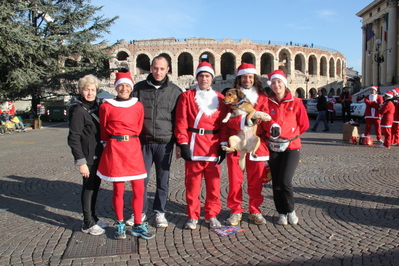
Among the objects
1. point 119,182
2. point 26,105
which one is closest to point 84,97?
point 119,182

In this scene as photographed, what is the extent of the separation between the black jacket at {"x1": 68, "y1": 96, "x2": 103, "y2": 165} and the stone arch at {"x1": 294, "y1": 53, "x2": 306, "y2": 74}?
48.1 m

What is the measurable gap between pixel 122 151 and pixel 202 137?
3.04 ft

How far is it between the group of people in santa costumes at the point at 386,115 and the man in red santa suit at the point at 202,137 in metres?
7.71

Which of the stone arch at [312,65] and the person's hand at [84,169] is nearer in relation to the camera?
the person's hand at [84,169]

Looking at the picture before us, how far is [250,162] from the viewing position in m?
3.85

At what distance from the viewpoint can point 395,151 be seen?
901cm

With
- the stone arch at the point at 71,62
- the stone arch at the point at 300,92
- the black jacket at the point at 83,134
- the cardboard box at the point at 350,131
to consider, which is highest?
the stone arch at the point at 71,62

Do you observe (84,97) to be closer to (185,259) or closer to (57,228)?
(57,228)

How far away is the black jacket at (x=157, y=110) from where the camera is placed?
3844 mm

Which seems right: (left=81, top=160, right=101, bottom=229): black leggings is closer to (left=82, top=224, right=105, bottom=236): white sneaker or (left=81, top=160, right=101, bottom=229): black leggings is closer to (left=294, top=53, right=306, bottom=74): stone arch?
(left=82, top=224, right=105, bottom=236): white sneaker

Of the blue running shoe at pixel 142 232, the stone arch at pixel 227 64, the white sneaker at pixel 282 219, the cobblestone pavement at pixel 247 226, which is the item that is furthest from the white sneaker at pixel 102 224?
the stone arch at pixel 227 64

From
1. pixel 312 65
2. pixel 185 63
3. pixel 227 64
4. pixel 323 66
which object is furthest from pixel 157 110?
pixel 323 66

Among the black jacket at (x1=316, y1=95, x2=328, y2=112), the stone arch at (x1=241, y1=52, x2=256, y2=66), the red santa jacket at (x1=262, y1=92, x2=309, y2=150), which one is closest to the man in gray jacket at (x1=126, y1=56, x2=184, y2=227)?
the red santa jacket at (x1=262, y1=92, x2=309, y2=150)

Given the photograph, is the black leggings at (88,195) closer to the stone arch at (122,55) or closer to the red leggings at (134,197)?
the red leggings at (134,197)
